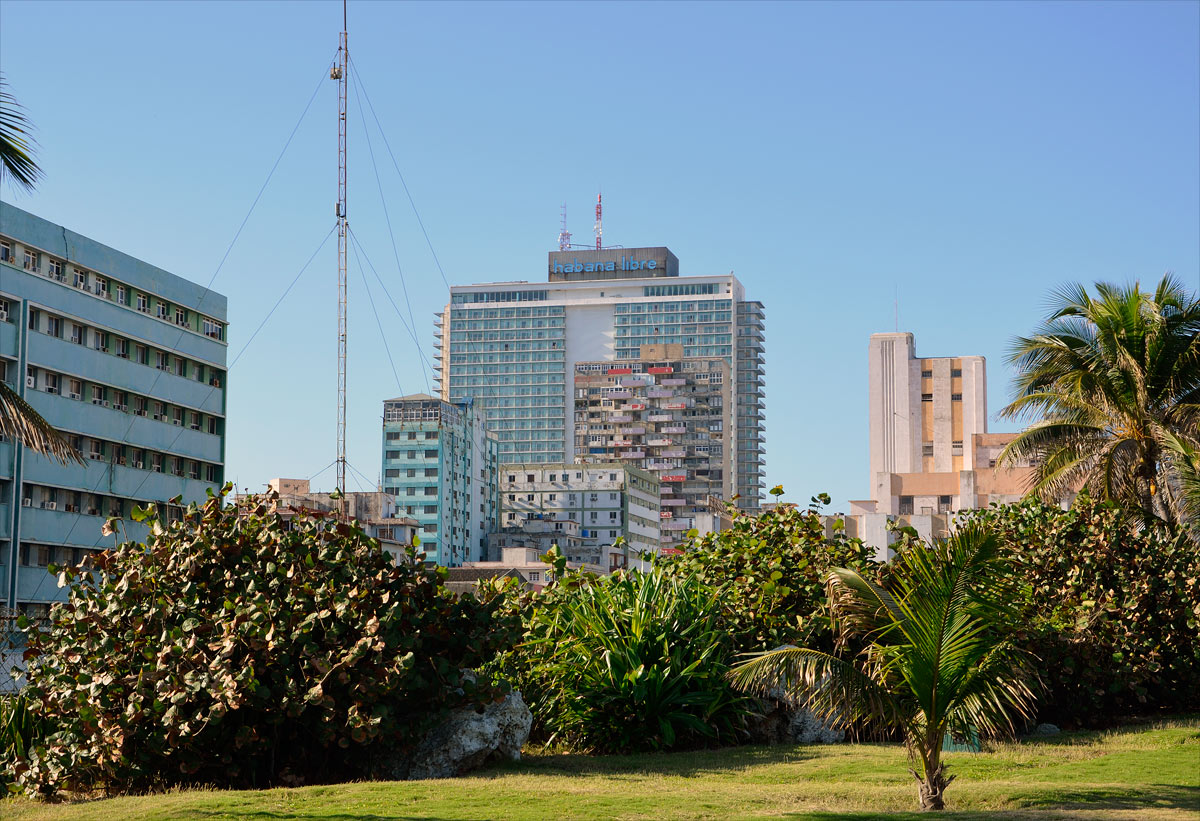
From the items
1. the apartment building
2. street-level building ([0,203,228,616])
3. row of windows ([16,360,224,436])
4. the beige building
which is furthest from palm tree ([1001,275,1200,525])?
the apartment building

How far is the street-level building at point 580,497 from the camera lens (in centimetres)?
15750

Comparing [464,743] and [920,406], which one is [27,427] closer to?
[464,743]


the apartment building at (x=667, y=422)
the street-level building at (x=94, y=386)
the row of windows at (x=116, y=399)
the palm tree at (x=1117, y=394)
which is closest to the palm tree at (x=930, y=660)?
the palm tree at (x=1117, y=394)

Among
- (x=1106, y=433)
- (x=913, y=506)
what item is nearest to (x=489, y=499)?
(x=913, y=506)

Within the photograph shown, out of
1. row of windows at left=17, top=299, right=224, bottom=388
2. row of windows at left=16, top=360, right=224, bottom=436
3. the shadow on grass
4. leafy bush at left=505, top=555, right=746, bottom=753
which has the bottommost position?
the shadow on grass

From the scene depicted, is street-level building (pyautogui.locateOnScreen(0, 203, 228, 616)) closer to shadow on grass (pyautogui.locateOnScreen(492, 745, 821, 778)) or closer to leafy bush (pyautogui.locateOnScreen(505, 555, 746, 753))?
leafy bush (pyautogui.locateOnScreen(505, 555, 746, 753))

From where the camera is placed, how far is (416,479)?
14612 centimetres

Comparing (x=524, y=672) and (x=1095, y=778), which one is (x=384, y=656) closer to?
(x=524, y=672)

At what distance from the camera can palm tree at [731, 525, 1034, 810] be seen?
448 inches

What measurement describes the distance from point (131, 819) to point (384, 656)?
3.17 meters

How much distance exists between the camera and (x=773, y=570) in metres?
18.0

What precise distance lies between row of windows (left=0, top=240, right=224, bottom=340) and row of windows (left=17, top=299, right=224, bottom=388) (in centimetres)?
196

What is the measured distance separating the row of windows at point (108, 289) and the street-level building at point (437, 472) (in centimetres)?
6251

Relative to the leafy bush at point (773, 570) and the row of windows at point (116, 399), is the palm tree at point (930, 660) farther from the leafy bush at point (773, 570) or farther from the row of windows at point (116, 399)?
the row of windows at point (116, 399)
